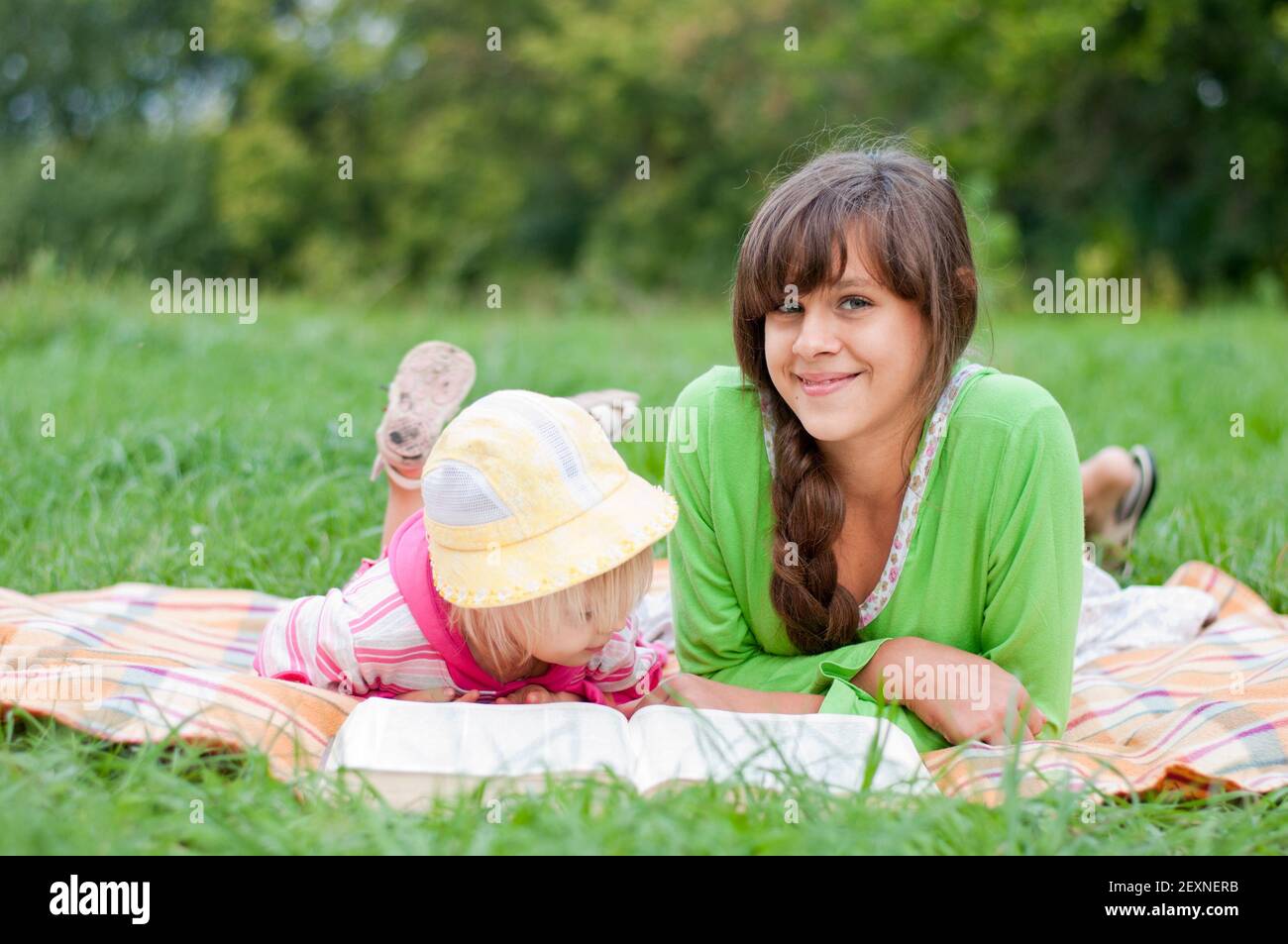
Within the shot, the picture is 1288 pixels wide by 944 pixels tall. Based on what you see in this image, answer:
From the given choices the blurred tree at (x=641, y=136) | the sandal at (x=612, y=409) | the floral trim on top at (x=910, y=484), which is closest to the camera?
the floral trim on top at (x=910, y=484)

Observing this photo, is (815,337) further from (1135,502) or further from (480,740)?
(1135,502)

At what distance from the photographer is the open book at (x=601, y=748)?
1.91 m

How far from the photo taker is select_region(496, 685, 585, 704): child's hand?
92.2 inches

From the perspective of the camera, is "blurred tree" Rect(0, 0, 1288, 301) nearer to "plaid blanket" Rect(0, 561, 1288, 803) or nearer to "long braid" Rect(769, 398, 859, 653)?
"plaid blanket" Rect(0, 561, 1288, 803)

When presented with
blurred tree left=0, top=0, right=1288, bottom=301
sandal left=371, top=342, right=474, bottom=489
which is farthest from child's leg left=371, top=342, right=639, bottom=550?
blurred tree left=0, top=0, right=1288, bottom=301

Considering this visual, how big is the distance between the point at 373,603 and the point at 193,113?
2412 cm

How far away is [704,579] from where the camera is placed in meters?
2.60

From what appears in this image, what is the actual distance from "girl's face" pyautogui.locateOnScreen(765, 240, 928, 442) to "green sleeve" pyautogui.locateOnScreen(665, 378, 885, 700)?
280 mm

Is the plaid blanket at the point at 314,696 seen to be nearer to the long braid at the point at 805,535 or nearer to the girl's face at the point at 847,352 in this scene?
the long braid at the point at 805,535

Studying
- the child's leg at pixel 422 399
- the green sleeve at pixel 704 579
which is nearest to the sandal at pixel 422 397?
the child's leg at pixel 422 399

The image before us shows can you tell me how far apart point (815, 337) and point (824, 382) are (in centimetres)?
10

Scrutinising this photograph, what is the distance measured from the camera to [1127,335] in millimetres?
7234

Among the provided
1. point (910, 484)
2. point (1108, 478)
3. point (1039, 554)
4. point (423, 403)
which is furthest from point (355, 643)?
point (1108, 478)
